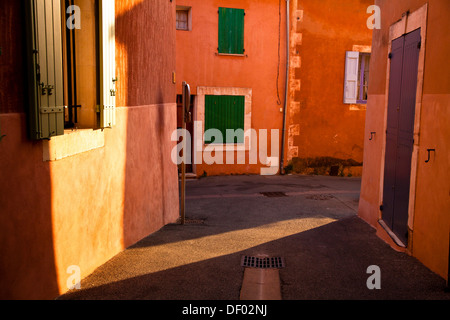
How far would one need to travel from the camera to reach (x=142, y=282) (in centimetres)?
449

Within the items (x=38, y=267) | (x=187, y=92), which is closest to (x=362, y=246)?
(x=187, y=92)

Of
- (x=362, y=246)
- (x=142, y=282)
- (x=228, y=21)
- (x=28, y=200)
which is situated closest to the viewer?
(x=28, y=200)

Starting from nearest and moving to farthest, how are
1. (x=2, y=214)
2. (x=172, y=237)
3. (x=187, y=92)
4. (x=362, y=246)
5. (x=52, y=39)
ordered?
(x=2, y=214)
(x=52, y=39)
(x=362, y=246)
(x=172, y=237)
(x=187, y=92)

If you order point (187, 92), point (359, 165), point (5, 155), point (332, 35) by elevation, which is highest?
point (332, 35)

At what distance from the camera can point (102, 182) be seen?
4.99 m

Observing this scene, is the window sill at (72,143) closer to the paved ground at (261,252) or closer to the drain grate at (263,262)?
the paved ground at (261,252)

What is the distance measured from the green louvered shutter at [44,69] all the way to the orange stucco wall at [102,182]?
0.28 feet

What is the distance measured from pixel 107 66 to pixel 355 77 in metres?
11.4

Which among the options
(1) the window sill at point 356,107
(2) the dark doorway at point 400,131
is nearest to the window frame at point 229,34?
(1) the window sill at point 356,107

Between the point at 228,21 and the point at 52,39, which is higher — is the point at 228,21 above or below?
above

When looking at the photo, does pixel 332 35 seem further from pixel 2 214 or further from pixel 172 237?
pixel 2 214

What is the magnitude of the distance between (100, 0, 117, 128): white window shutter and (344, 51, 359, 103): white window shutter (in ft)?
36.1

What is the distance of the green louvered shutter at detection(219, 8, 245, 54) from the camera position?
14.0 m
